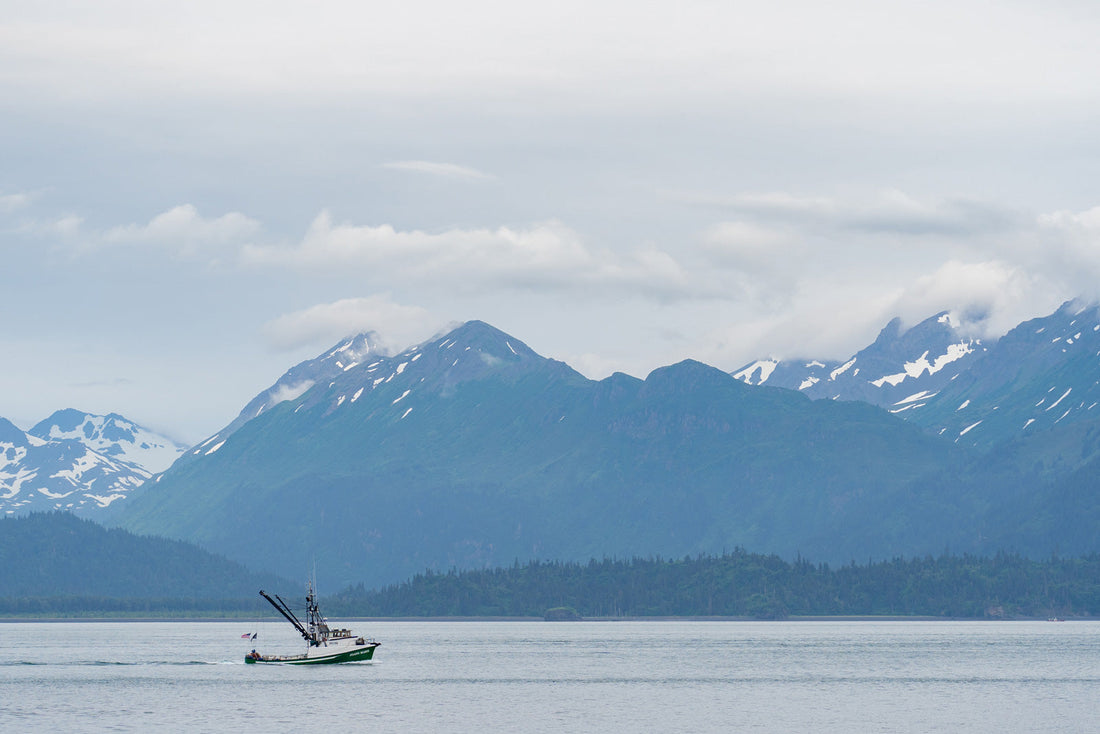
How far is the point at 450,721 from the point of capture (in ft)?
581

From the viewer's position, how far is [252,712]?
18338 centimetres

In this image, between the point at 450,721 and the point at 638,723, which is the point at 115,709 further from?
the point at 638,723

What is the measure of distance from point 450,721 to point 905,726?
49330 millimetres

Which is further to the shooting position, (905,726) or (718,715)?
(718,715)

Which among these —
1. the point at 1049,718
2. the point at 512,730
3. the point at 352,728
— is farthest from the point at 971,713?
the point at 352,728

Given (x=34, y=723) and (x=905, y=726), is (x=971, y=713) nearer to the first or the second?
(x=905, y=726)

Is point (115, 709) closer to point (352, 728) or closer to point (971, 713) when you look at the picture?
point (352, 728)

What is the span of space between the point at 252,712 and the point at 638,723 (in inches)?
1765

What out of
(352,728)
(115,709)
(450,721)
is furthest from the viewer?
(115,709)

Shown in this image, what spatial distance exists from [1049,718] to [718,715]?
36894 mm

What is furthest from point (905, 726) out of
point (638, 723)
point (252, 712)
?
point (252, 712)

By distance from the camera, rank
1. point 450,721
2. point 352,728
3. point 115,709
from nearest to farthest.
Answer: point 352,728
point 450,721
point 115,709

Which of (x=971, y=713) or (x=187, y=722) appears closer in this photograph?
(x=187, y=722)

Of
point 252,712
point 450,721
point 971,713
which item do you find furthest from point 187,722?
point 971,713
